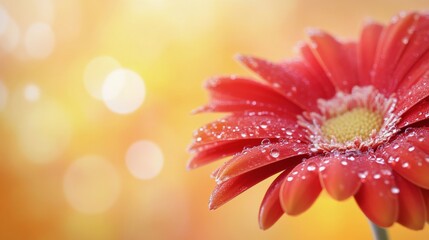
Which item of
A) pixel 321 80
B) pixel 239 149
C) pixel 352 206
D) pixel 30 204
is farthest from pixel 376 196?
pixel 30 204

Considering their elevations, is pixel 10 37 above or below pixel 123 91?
above

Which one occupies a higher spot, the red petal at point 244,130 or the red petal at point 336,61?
the red petal at point 336,61

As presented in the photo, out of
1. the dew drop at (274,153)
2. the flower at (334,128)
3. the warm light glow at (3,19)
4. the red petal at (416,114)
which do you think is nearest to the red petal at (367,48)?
the flower at (334,128)

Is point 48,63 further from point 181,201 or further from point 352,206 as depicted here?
point 352,206

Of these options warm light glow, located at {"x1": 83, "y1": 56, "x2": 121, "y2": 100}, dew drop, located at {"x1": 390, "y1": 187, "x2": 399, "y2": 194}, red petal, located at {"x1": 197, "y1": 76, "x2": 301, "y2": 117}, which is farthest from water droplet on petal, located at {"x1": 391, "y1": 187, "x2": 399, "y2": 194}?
warm light glow, located at {"x1": 83, "y1": 56, "x2": 121, "y2": 100}

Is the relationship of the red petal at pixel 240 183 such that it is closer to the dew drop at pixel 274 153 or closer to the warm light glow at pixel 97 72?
the dew drop at pixel 274 153

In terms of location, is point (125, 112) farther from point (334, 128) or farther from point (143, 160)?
point (334, 128)

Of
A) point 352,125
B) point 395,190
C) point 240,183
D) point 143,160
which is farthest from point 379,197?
point 143,160
